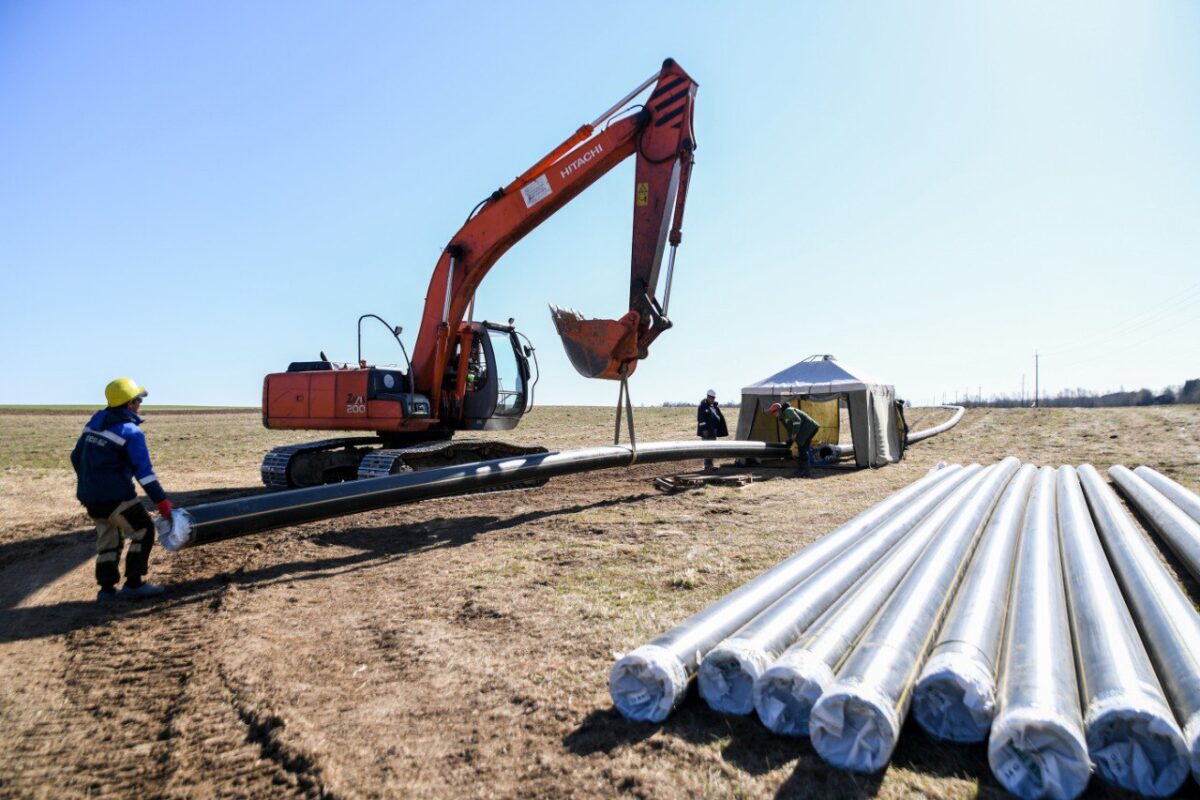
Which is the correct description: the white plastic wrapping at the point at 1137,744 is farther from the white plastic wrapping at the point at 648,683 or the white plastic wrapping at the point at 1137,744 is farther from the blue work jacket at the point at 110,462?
the blue work jacket at the point at 110,462

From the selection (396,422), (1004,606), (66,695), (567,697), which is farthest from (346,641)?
(396,422)

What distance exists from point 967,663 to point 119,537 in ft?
18.8

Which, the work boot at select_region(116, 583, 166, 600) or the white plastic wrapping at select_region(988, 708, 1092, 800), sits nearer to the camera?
the white plastic wrapping at select_region(988, 708, 1092, 800)

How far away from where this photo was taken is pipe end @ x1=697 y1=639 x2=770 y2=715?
3.00m

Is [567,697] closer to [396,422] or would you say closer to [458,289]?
[396,422]

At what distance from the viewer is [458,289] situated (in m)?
10.3

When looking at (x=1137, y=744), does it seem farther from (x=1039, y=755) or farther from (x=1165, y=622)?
(x=1165, y=622)

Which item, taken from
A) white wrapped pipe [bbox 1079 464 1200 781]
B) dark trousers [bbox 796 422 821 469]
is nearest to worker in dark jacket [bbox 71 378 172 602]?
white wrapped pipe [bbox 1079 464 1200 781]

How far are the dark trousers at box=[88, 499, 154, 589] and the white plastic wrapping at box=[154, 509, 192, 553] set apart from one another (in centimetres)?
14

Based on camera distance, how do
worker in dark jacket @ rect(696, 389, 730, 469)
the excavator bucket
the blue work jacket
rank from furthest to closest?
1. worker in dark jacket @ rect(696, 389, 730, 469)
2. the excavator bucket
3. the blue work jacket

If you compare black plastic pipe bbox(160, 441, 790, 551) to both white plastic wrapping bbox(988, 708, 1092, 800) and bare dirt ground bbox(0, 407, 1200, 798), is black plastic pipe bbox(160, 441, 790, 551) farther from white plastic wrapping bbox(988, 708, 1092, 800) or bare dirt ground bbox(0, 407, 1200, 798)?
white plastic wrapping bbox(988, 708, 1092, 800)

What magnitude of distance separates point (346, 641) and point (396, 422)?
6.02 m

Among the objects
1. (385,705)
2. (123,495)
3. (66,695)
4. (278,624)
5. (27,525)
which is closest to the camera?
(385,705)

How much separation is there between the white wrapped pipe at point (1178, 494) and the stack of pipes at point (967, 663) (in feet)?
9.46
